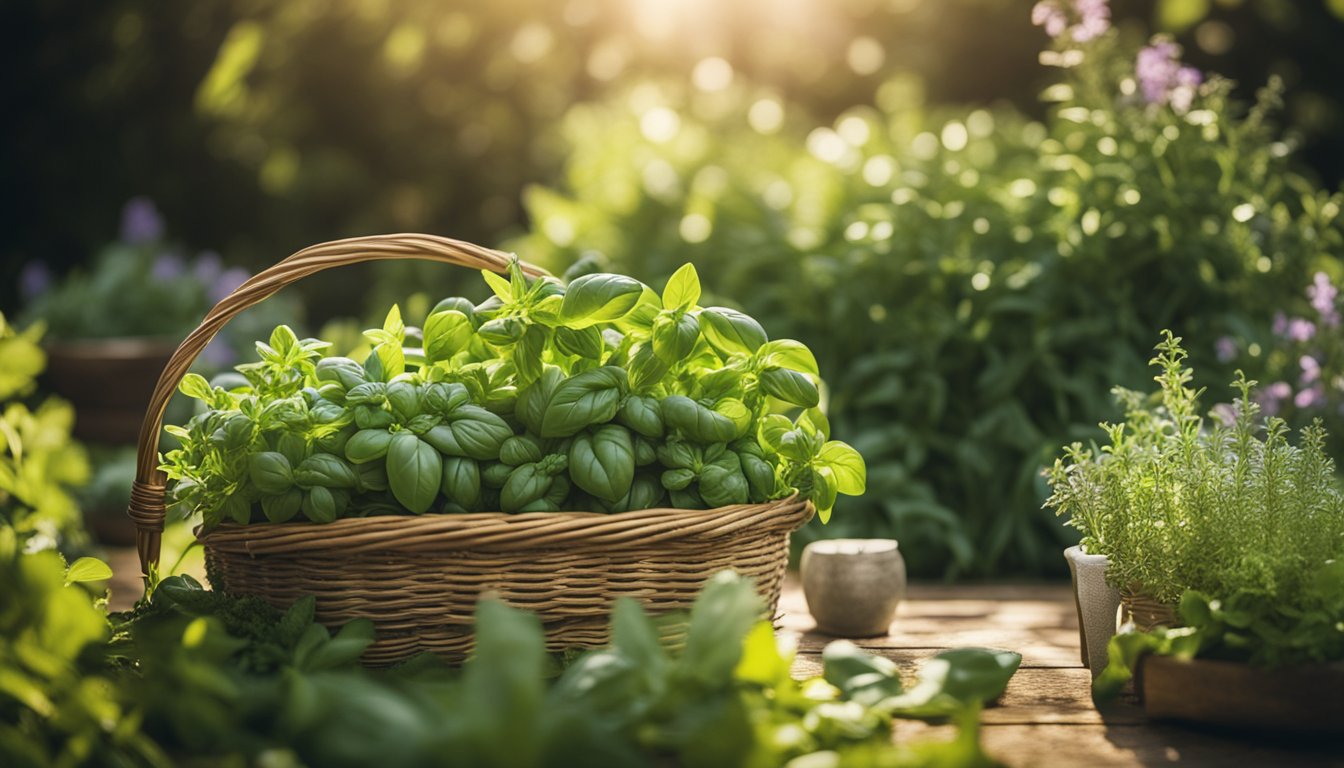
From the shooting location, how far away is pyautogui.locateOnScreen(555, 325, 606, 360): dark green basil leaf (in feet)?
4.44

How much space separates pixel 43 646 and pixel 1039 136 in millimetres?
2883

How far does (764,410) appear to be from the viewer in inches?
57.0

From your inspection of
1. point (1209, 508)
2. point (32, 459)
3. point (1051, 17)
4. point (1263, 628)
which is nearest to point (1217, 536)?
point (1209, 508)

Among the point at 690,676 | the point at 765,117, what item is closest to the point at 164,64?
the point at 765,117

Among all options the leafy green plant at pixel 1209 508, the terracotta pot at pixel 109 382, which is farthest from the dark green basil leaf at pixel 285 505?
the terracotta pot at pixel 109 382

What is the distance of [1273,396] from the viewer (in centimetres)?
202

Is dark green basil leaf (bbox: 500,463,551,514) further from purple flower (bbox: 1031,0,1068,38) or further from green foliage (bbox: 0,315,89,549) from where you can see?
purple flower (bbox: 1031,0,1068,38)

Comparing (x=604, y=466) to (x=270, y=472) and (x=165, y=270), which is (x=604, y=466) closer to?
(x=270, y=472)

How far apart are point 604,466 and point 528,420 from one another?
0.12 metres

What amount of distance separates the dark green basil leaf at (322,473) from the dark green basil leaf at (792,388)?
→ 50 cm

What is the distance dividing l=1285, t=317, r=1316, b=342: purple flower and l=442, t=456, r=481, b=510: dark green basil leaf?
1520mm

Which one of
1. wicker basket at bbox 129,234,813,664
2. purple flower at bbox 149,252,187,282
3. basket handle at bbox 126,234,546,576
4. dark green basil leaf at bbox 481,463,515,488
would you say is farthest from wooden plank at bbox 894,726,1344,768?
purple flower at bbox 149,252,187,282

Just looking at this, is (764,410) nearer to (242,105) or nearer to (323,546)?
(323,546)

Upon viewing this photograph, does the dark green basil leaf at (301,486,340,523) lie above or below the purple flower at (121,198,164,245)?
below
